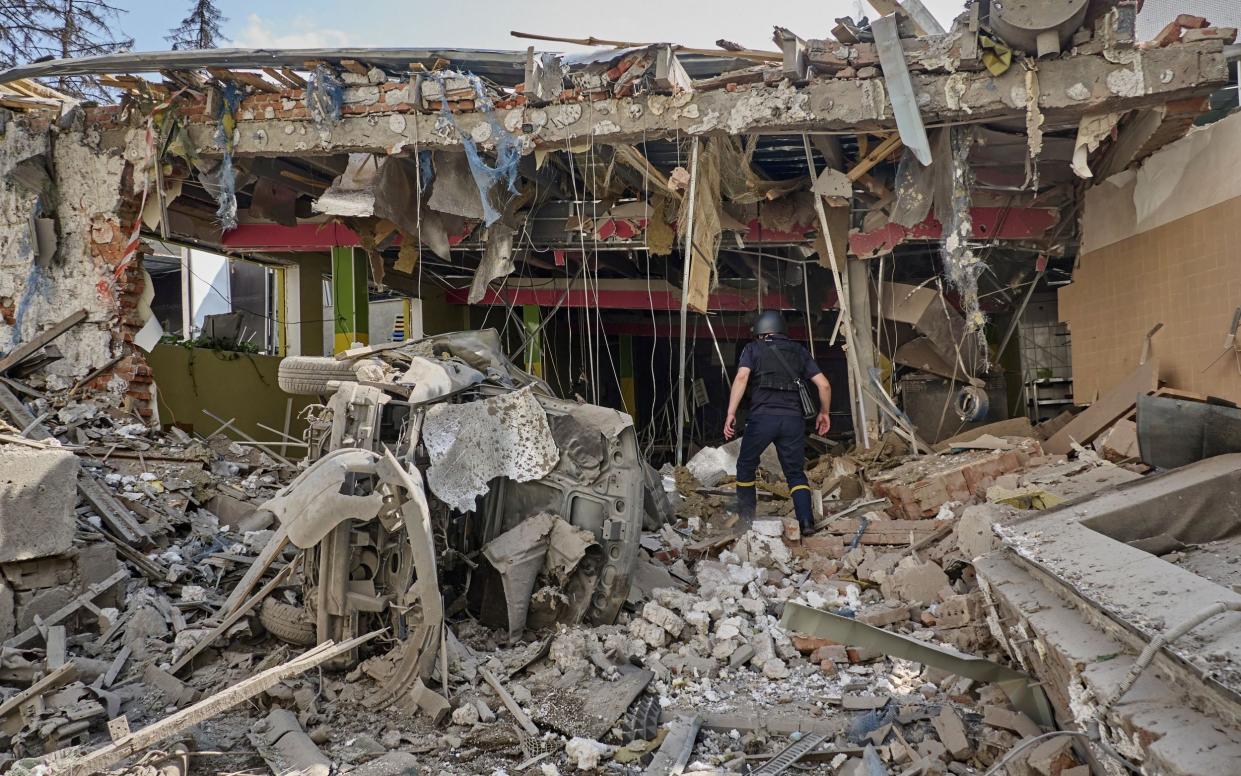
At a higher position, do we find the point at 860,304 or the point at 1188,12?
the point at 1188,12

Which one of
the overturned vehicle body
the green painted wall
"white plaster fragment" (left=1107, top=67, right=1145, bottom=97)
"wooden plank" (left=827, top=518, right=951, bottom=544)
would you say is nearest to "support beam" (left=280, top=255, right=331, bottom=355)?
the green painted wall

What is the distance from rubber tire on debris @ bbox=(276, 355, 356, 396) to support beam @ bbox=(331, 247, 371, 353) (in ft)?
17.1

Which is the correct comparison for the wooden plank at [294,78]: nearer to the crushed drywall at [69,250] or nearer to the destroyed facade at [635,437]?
the destroyed facade at [635,437]

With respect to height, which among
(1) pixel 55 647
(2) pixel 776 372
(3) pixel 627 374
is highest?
(2) pixel 776 372

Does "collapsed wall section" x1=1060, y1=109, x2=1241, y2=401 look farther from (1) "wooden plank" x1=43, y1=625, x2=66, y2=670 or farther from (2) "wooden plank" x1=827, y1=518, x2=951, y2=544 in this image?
(1) "wooden plank" x1=43, y1=625, x2=66, y2=670

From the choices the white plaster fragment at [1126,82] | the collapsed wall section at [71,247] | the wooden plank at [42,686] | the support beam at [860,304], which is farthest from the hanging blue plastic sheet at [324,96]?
the white plaster fragment at [1126,82]

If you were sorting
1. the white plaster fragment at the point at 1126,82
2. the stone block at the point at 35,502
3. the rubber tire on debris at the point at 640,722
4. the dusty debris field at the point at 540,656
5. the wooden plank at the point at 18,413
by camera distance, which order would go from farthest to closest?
1. the wooden plank at the point at 18,413
2. the white plaster fragment at the point at 1126,82
3. the stone block at the point at 35,502
4. the rubber tire on debris at the point at 640,722
5. the dusty debris field at the point at 540,656

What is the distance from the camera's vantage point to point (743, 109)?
643 cm

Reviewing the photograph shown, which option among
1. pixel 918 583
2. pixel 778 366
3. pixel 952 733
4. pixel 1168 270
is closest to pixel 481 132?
pixel 778 366

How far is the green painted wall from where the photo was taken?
9.26m

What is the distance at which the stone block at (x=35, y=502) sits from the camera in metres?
4.30

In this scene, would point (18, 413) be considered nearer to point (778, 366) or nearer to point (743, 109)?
point (778, 366)

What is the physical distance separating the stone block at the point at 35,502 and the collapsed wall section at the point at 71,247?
378 centimetres

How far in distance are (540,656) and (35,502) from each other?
9.26 ft
